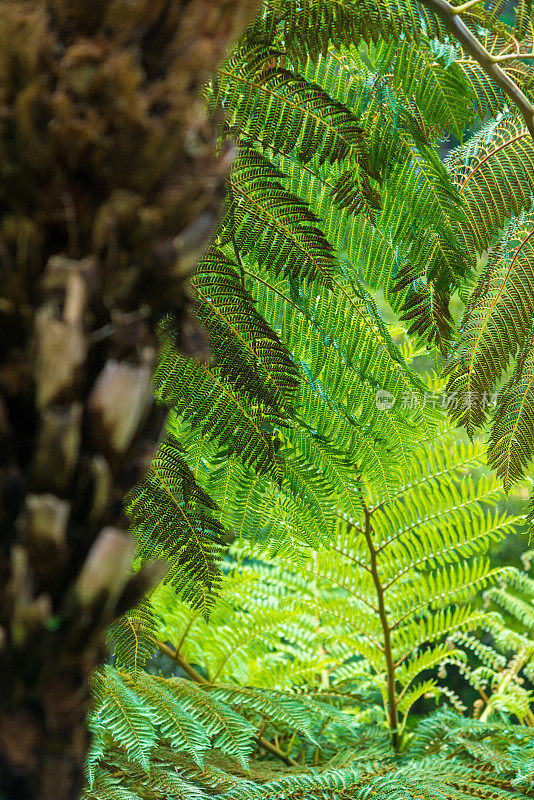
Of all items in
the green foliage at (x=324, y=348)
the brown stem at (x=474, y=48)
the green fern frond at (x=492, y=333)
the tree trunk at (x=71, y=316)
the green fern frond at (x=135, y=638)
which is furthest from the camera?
the green fern frond at (x=492, y=333)

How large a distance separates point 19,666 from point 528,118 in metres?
0.98

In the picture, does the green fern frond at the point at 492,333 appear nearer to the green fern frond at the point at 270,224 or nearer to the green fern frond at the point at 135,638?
the green fern frond at the point at 270,224

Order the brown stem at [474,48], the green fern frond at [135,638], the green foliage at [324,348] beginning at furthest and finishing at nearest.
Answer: the green fern frond at [135,638] < the green foliage at [324,348] < the brown stem at [474,48]

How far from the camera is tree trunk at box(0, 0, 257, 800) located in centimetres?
26

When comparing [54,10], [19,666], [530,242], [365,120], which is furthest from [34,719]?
[530,242]

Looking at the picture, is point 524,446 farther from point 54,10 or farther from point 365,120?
point 54,10

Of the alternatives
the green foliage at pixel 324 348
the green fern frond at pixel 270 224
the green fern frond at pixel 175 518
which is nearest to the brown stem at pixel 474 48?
the green foliage at pixel 324 348

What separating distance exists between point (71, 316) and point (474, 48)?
844 mm

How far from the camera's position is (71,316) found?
26 cm

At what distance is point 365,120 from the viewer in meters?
1.05

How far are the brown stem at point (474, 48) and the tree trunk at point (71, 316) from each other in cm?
71

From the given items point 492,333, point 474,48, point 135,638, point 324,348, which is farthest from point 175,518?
point 474,48

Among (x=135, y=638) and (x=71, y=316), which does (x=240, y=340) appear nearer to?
(x=135, y=638)

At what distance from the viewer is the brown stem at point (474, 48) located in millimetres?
870
